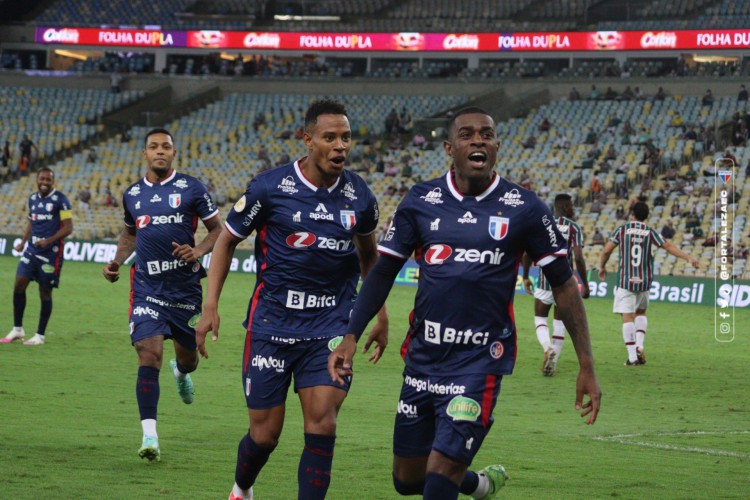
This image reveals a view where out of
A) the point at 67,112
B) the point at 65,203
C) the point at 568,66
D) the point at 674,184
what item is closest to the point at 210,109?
the point at 67,112

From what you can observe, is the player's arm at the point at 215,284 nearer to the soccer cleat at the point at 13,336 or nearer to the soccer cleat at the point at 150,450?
the soccer cleat at the point at 150,450

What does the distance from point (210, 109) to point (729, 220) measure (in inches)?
1161

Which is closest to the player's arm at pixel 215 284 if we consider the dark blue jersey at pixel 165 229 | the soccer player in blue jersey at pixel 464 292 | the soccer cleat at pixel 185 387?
the soccer player in blue jersey at pixel 464 292

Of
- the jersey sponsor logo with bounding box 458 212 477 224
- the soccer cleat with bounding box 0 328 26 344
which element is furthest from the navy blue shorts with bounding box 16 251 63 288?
the jersey sponsor logo with bounding box 458 212 477 224

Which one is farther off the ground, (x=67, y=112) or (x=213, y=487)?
(x=67, y=112)

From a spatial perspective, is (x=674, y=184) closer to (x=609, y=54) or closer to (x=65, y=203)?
(x=609, y=54)

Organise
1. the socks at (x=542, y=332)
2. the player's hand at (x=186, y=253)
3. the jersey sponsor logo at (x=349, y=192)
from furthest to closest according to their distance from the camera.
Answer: the socks at (x=542, y=332) → the player's hand at (x=186, y=253) → the jersey sponsor logo at (x=349, y=192)

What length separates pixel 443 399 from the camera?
632 centimetres

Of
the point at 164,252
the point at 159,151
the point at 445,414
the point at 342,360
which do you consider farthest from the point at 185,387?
the point at 445,414

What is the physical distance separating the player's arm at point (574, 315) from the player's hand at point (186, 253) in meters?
4.02

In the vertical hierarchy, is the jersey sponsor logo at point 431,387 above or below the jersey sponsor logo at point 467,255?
below

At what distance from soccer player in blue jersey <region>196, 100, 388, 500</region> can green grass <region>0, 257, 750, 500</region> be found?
3.12 ft

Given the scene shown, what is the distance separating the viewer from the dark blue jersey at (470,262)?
6.33 metres

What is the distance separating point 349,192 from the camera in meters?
7.68
